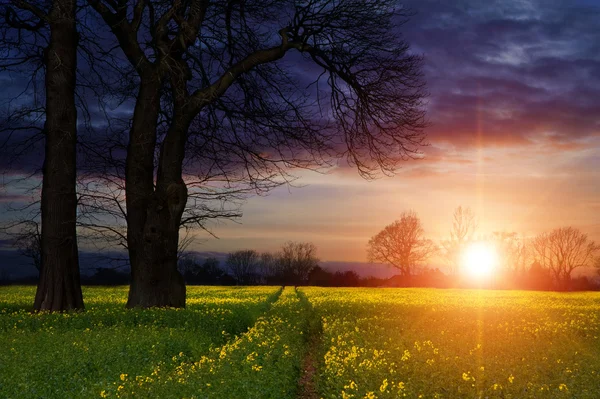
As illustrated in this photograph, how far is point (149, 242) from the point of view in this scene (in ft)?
66.5

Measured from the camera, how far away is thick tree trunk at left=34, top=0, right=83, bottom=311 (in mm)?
19875

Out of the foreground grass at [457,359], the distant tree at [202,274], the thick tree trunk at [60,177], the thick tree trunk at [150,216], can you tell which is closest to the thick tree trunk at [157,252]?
the thick tree trunk at [150,216]

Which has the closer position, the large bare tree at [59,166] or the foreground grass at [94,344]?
the foreground grass at [94,344]

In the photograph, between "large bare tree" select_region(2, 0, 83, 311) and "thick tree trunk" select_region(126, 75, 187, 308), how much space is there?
6.19 ft

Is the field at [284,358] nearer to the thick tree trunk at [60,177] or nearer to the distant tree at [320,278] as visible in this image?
the thick tree trunk at [60,177]

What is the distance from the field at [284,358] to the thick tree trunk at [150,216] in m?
1.76

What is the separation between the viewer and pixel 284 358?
1124 cm

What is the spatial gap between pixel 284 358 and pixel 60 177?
40.8 ft

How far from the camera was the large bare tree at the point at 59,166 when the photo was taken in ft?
65.2

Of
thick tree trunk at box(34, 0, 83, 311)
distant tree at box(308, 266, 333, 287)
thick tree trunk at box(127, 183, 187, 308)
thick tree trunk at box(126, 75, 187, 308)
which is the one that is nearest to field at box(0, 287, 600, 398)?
thick tree trunk at box(127, 183, 187, 308)

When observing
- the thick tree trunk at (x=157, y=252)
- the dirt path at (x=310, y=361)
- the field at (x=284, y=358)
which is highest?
the thick tree trunk at (x=157, y=252)

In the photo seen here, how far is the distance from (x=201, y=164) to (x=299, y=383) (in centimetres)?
1203

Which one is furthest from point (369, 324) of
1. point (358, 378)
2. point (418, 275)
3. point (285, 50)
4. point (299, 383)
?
point (418, 275)

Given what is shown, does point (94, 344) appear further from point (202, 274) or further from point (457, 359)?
point (202, 274)
